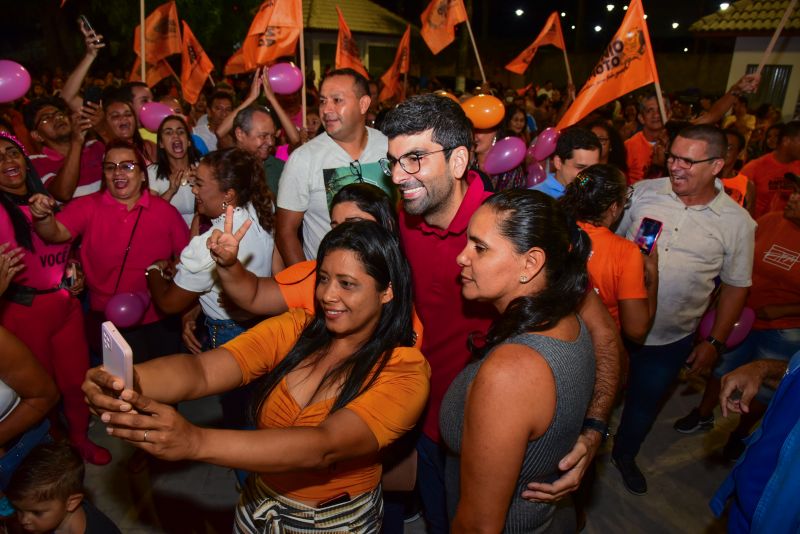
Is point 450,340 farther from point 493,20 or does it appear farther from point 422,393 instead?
point 493,20

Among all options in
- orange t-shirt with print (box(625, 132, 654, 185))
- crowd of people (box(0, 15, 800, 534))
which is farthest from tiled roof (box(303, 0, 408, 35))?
crowd of people (box(0, 15, 800, 534))

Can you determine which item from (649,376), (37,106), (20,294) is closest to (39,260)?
(20,294)

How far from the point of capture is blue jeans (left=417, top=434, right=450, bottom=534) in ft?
8.53

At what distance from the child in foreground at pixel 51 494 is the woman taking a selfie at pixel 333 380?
2.47ft

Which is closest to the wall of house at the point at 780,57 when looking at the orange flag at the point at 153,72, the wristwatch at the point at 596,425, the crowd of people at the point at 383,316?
the crowd of people at the point at 383,316

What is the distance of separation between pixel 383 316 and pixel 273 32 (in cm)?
473

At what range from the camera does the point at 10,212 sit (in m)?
3.16

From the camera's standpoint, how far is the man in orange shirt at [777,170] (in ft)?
17.1

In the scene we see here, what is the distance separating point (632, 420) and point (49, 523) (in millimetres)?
3335

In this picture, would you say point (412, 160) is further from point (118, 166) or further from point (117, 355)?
point (118, 166)

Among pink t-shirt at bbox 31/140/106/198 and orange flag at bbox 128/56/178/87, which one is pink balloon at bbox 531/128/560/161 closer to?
pink t-shirt at bbox 31/140/106/198

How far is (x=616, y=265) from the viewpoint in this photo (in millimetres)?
2811

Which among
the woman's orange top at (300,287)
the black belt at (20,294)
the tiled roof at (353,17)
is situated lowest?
the black belt at (20,294)

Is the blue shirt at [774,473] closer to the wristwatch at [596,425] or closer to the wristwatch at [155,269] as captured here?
the wristwatch at [596,425]
